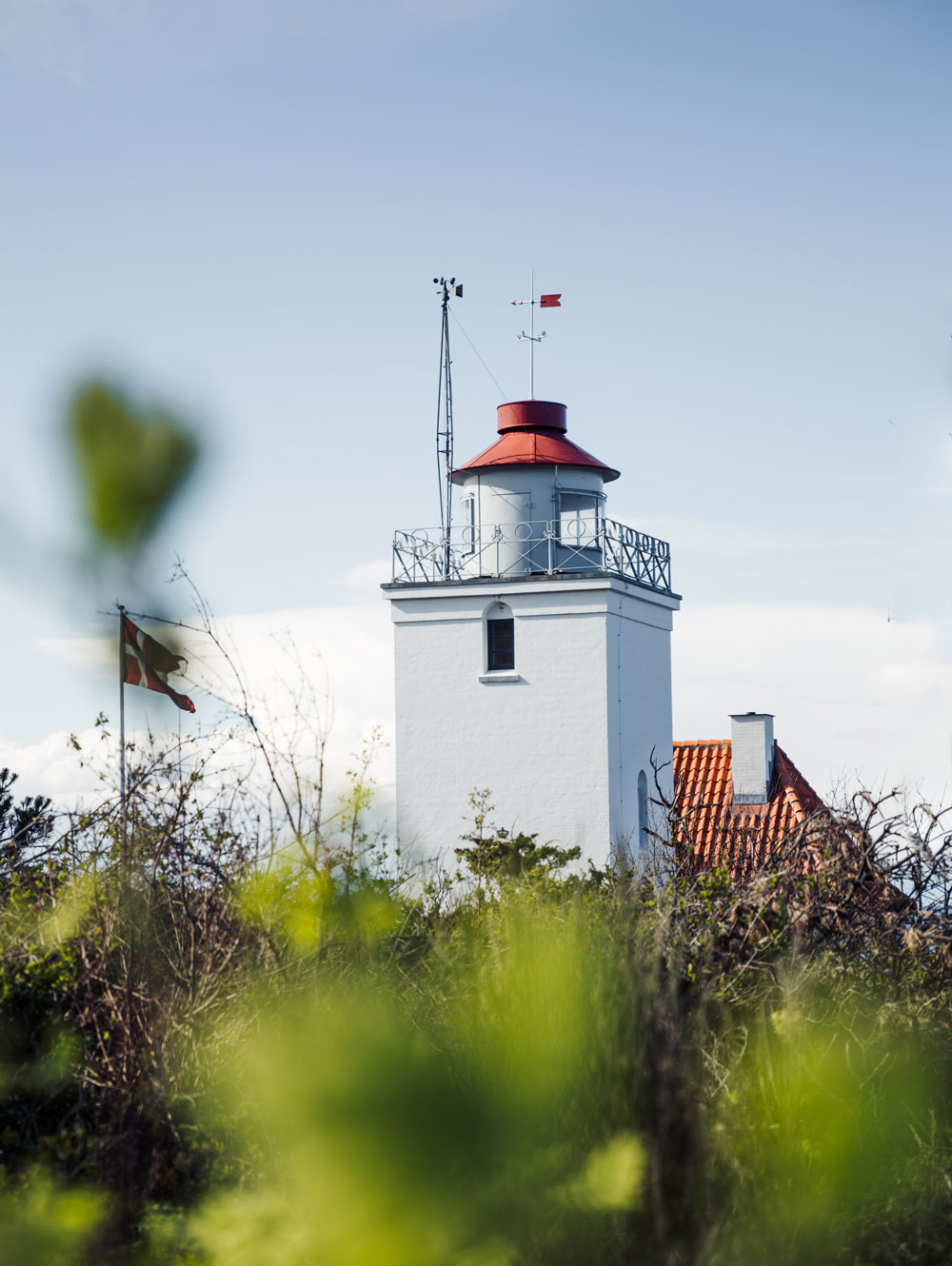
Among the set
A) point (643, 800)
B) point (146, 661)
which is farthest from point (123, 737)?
point (643, 800)

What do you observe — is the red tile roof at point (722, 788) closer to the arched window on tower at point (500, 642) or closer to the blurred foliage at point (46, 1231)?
the arched window on tower at point (500, 642)

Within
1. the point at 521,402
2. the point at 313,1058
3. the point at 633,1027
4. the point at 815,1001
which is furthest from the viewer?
the point at 521,402

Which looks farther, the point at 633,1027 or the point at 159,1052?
the point at 159,1052

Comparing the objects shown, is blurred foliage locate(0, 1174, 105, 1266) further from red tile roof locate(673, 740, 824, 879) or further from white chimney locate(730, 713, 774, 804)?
white chimney locate(730, 713, 774, 804)

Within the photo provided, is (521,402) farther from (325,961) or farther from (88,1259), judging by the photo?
(88,1259)

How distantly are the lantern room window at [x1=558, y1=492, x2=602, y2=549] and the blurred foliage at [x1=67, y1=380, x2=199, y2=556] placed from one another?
20.0m

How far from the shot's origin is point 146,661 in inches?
167

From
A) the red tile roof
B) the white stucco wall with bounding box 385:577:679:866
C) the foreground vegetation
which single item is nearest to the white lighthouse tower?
the white stucco wall with bounding box 385:577:679:866

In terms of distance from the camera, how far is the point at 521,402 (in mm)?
23438

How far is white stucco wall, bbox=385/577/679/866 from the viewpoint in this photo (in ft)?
70.9

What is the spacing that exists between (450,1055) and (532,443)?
20.4 m

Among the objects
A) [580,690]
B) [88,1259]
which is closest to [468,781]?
[580,690]

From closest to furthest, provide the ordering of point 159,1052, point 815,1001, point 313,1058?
point 313,1058 → point 159,1052 → point 815,1001

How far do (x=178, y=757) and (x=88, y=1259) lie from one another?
4.17 metres
